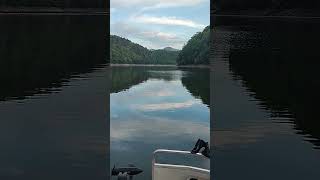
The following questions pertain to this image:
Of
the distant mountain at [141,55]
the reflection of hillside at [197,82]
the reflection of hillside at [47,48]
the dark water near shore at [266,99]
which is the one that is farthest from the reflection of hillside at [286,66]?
the distant mountain at [141,55]

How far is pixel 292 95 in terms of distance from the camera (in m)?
2.48

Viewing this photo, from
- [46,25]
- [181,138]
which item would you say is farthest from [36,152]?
[181,138]

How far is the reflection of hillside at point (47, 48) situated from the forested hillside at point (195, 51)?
1.08 m

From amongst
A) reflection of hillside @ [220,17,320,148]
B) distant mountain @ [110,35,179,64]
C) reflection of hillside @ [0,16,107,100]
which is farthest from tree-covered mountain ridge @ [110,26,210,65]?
reflection of hillside @ [220,17,320,148]

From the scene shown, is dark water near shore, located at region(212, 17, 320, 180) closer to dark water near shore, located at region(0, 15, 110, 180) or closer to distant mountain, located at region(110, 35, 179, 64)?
dark water near shore, located at region(0, 15, 110, 180)

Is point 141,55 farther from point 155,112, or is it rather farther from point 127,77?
point 155,112

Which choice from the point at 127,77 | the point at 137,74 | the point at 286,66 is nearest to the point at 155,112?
the point at 137,74

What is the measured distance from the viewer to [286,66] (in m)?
2.47

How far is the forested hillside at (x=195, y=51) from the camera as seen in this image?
3375 millimetres

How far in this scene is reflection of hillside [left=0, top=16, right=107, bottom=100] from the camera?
2543mm

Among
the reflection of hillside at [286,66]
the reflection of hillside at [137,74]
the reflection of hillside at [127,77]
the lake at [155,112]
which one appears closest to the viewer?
the reflection of hillside at [286,66]

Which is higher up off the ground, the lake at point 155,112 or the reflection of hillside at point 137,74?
the reflection of hillside at point 137,74

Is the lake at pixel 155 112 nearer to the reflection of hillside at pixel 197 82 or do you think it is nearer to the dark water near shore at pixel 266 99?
the reflection of hillside at pixel 197 82

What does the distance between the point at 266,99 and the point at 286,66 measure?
23 centimetres
